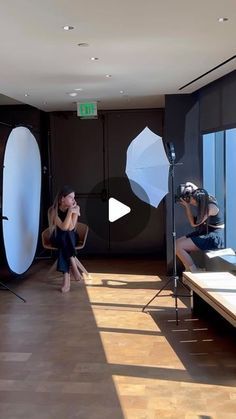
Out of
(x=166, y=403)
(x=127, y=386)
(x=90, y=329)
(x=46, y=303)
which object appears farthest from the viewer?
(x=46, y=303)

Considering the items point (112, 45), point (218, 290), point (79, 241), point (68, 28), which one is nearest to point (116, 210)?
point (79, 241)

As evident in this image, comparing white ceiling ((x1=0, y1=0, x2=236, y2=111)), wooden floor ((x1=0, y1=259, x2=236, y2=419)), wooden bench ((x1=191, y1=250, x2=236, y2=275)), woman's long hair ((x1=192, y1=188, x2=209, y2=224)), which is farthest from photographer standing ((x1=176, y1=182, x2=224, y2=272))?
white ceiling ((x1=0, y1=0, x2=236, y2=111))

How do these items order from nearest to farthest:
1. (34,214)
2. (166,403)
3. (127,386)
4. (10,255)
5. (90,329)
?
(166,403)
(127,386)
(90,329)
(10,255)
(34,214)

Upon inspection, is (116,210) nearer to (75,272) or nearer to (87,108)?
(87,108)

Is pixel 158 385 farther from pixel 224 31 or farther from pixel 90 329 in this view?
pixel 224 31

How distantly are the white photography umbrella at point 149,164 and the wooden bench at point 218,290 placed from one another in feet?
2.99

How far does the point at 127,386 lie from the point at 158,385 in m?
0.22

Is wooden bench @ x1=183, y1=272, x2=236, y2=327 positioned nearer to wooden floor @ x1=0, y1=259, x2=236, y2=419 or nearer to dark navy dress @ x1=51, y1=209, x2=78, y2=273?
wooden floor @ x1=0, y1=259, x2=236, y2=419

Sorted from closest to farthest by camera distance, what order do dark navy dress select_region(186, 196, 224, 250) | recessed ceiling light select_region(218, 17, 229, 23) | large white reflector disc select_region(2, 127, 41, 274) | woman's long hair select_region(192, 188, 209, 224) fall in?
1. recessed ceiling light select_region(218, 17, 229, 23)
2. woman's long hair select_region(192, 188, 209, 224)
3. dark navy dress select_region(186, 196, 224, 250)
4. large white reflector disc select_region(2, 127, 41, 274)

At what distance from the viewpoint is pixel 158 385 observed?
3750 millimetres

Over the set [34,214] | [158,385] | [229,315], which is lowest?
[158,385]

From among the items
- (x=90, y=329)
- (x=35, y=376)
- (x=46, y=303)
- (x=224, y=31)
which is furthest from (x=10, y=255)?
(x=224, y=31)
